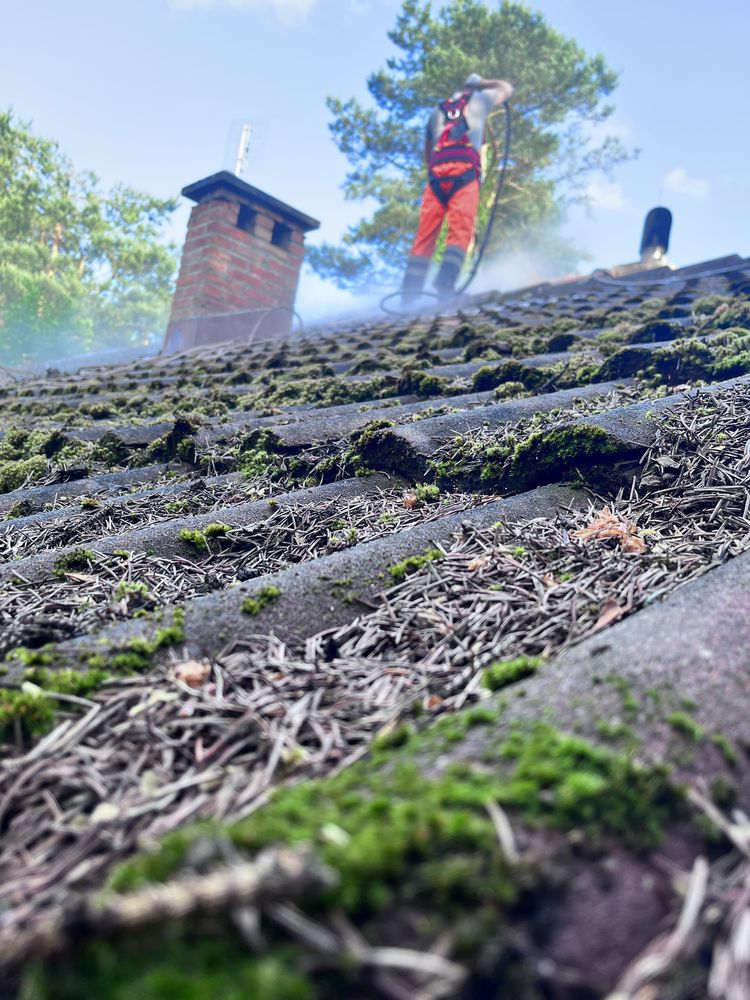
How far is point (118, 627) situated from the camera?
1.47 m

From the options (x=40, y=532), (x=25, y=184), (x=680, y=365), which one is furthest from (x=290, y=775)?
(x=25, y=184)

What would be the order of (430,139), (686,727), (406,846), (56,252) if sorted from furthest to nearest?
(56,252), (430,139), (686,727), (406,846)

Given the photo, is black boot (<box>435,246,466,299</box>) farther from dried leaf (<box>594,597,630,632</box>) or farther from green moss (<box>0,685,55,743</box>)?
green moss (<box>0,685,55,743</box>)

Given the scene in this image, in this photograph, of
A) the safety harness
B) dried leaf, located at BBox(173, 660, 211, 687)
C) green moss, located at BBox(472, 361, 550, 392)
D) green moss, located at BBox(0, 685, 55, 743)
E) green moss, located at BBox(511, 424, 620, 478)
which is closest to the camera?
green moss, located at BBox(0, 685, 55, 743)

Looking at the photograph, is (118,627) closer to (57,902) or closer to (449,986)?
(57,902)

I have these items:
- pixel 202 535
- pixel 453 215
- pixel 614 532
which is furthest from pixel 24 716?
pixel 453 215

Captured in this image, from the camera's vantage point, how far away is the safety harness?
12086 millimetres

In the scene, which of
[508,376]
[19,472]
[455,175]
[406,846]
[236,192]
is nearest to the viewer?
[406,846]

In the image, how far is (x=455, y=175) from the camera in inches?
477

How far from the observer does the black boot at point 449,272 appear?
11.1 m

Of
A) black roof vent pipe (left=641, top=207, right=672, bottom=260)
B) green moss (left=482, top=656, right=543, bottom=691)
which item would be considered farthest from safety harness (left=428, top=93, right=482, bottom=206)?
green moss (left=482, top=656, right=543, bottom=691)

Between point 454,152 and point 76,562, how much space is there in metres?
12.0

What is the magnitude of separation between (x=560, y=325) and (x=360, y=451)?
3094 mm

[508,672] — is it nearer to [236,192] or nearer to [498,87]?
[236,192]
